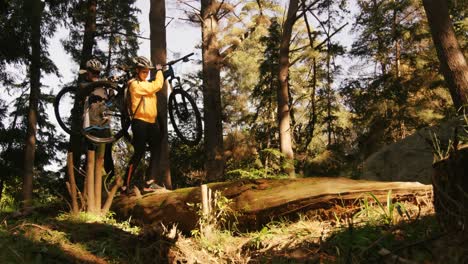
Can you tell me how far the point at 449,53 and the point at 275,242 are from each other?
6.49 m

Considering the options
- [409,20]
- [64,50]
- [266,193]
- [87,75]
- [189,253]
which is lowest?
[189,253]

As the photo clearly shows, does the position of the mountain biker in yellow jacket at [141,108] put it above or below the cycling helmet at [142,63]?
below

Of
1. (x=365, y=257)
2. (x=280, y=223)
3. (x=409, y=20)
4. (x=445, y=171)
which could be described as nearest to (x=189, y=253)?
(x=280, y=223)

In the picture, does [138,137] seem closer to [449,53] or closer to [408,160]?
[408,160]

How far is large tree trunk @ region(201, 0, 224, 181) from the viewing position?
1348 centimetres

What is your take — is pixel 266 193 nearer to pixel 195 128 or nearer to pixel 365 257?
pixel 365 257

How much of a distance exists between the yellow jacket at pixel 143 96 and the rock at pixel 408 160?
5.12 m

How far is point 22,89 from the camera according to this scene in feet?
69.9

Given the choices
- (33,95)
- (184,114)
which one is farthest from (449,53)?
(33,95)

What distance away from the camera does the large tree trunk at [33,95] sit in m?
17.3

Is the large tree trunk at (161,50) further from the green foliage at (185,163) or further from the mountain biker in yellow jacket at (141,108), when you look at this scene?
the green foliage at (185,163)

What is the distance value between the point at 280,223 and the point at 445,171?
2.13m

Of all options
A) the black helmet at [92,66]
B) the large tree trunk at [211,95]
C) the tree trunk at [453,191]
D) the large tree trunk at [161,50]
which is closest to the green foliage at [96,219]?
the black helmet at [92,66]

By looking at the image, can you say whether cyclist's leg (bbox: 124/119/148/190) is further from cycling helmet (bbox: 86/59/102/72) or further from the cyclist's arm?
cycling helmet (bbox: 86/59/102/72)
